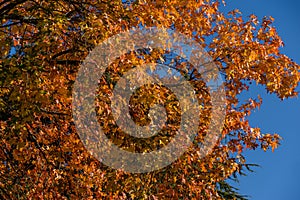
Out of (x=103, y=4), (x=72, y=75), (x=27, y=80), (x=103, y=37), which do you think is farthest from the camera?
(x=72, y=75)

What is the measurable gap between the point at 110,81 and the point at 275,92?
5.29 m

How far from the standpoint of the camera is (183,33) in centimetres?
1347

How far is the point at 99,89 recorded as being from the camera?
402 inches

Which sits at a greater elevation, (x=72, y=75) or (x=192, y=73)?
(x=192, y=73)

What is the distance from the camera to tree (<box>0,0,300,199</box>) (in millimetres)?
9672

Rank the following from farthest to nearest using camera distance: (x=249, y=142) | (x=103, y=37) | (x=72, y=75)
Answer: (x=249, y=142) → (x=72, y=75) → (x=103, y=37)


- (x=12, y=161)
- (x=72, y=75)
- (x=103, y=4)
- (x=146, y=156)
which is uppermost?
(x=103, y=4)

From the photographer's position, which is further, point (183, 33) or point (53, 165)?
point (183, 33)

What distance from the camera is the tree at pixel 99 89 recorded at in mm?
9672

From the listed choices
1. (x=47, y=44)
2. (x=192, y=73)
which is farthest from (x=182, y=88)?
(x=47, y=44)

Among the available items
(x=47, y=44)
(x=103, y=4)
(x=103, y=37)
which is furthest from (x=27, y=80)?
(x=103, y=4)

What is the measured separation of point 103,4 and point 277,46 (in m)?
5.37

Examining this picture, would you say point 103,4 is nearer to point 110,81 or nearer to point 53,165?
point 110,81

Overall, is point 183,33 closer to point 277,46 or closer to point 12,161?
point 277,46
